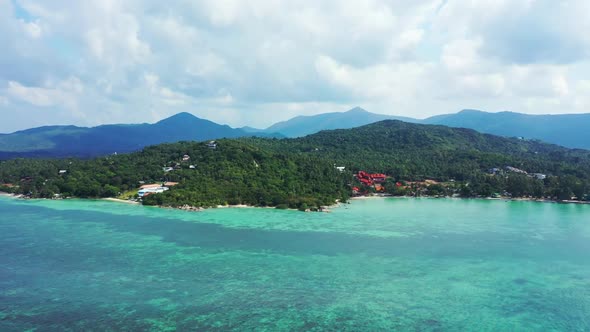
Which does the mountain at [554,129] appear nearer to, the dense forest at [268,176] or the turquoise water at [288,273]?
the dense forest at [268,176]

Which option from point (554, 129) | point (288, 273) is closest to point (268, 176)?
point (288, 273)

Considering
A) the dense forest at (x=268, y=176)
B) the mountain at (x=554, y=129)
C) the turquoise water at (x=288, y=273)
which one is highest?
the mountain at (x=554, y=129)

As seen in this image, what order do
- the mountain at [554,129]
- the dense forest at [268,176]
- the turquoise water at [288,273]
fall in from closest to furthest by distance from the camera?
the turquoise water at [288,273], the dense forest at [268,176], the mountain at [554,129]

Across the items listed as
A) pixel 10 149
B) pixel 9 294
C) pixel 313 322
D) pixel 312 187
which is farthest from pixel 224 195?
pixel 10 149

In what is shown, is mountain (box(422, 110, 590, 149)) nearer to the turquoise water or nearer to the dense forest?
the dense forest

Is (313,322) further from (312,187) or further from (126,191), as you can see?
(126,191)

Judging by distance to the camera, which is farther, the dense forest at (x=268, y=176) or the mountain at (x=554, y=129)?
the mountain at (x=554, y=129)

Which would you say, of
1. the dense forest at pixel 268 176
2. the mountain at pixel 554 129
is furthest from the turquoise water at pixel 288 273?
the mountain at pixel 554 129
